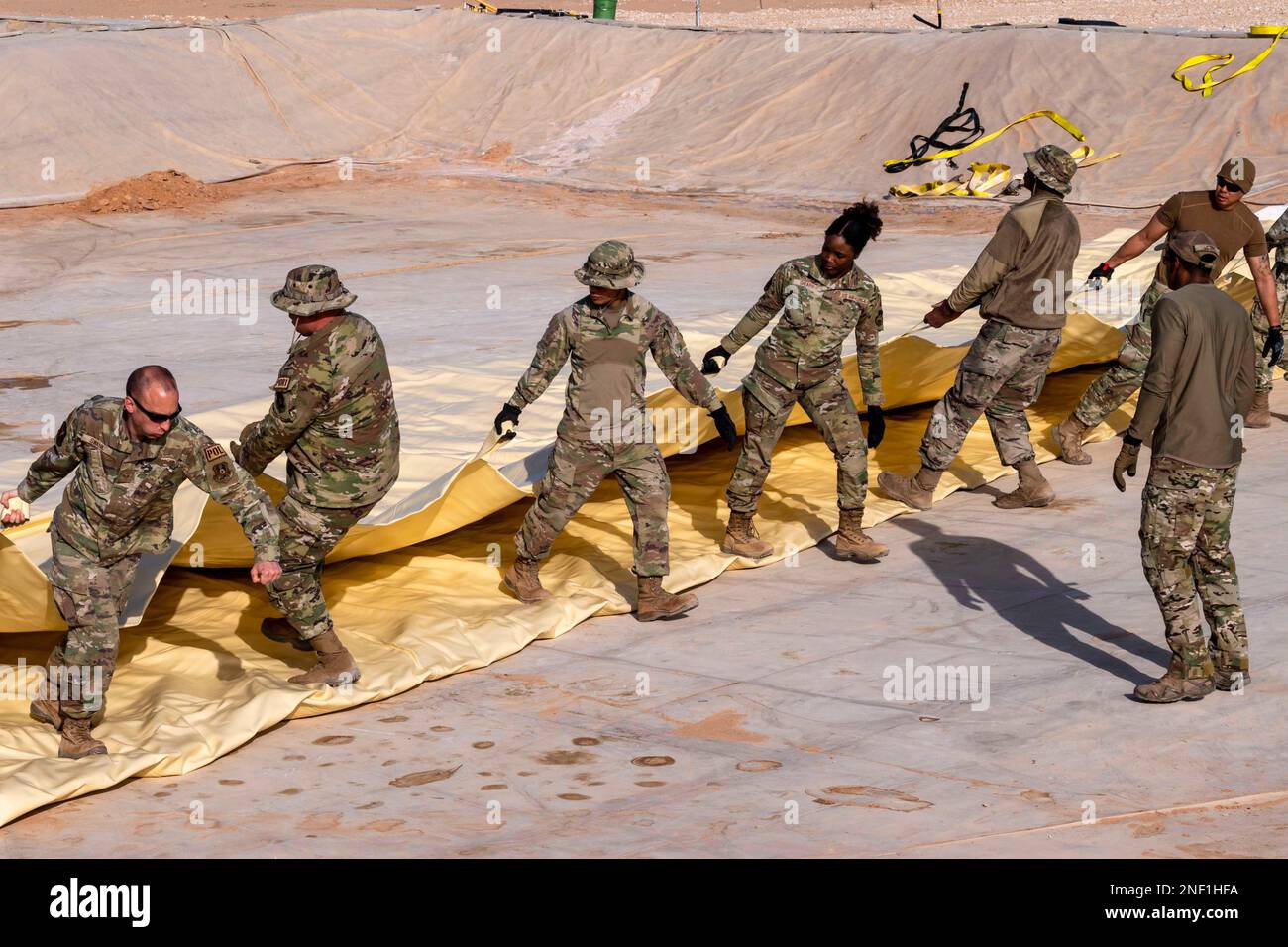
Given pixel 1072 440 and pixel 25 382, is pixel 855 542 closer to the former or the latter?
Answer: pixel 1072 440

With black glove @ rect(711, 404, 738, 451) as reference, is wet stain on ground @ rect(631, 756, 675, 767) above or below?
below

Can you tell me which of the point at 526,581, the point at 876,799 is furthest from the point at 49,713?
the point at 876,799

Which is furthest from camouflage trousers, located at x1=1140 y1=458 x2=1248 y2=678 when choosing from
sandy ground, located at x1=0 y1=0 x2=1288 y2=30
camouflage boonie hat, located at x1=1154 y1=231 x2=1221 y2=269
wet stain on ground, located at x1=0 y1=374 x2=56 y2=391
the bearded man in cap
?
sandy ground, located at x1=0 y1=0 x2=1288 y2=30

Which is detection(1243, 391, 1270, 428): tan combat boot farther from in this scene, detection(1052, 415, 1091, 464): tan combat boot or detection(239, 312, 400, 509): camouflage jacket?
detection(239, 312, 400, 509): camouflage jacket

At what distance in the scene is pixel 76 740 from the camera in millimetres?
5945

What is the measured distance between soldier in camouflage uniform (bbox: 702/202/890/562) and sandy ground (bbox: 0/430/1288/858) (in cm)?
48

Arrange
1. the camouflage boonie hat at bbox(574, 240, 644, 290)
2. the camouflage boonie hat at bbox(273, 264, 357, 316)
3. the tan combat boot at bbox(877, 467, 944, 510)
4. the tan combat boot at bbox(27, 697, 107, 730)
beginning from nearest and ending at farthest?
the tan combat boot at bbox(27, 697, 107, 730) < the camouflage boonie hat at bbox(273, 264, 357, 316) < the camouflage boonie hat at bbox(574, 240, 644, 290) < the tan combat boot at bbox(877, 467, 944, 510)

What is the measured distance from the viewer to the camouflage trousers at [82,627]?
596cm

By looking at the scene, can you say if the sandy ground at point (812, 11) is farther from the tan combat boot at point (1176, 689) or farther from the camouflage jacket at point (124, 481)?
the camouflage jacket at point (124, 481)

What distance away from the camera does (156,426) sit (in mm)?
5789

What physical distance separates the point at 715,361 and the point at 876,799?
3329 mm

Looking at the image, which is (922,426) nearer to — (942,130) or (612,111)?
(942,130)

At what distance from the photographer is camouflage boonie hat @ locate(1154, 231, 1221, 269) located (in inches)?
247

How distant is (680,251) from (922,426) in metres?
9.95
